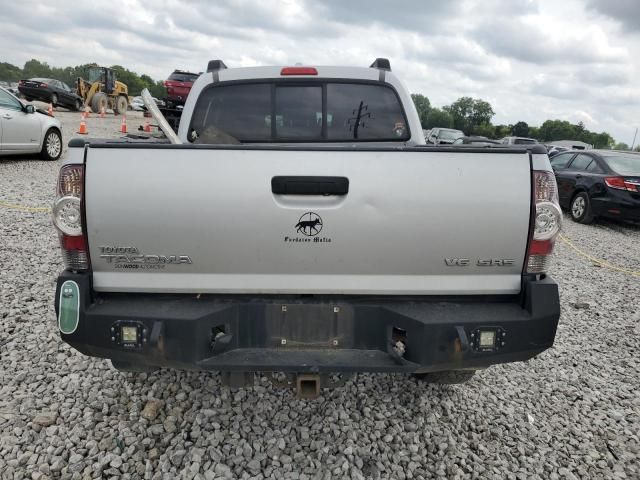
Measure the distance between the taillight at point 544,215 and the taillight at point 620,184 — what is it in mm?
8532

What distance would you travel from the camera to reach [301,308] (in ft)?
7.50

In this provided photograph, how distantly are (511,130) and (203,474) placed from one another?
8614 centimetres

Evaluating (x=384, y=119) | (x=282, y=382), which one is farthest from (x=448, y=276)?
(x=384, y=119)

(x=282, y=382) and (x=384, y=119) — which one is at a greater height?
(x=384, y=119)

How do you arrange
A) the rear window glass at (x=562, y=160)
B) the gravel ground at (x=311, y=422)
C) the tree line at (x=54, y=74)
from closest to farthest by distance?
the gravel ground at (x=311, y=422) → the rear window glass at (x=562, y=160) → the tree line at (x=54, y=74)

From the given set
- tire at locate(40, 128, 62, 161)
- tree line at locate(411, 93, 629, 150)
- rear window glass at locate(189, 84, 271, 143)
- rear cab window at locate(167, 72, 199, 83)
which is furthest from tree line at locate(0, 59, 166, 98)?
rear window glass at locate(189, 84, 271, 143)

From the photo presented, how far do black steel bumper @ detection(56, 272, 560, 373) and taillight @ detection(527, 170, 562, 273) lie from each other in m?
0.17

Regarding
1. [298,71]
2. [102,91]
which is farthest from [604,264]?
[102,91]

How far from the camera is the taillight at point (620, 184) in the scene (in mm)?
9109

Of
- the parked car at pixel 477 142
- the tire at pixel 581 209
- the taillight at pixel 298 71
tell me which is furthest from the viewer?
the tire at pixel 581 209

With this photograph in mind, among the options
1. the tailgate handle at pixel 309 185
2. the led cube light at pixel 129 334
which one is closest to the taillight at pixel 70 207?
the led cube light at pixel 129 334

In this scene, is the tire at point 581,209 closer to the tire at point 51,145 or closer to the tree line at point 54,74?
the tire at point 51,145

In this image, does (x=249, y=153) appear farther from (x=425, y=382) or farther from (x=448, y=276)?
(x=425, y=382)

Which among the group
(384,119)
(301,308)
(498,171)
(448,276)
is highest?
(384,119)
